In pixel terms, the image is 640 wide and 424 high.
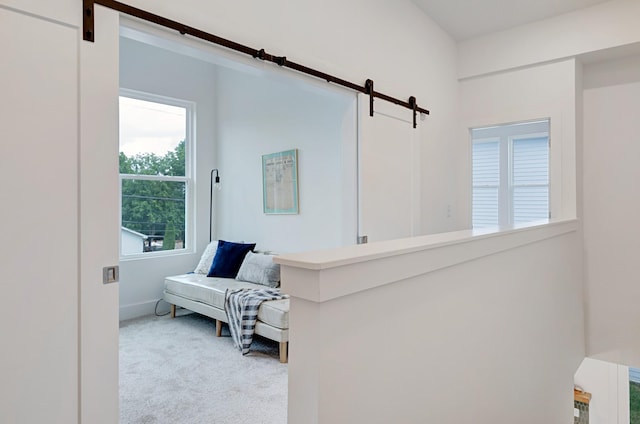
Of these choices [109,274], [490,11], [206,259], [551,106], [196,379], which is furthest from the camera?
[206,259]

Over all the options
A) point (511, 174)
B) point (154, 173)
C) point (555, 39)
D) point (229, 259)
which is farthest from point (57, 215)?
point (511, 174)

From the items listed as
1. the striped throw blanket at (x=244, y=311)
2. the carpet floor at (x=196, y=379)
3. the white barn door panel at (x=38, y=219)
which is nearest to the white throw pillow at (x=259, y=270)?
the striped throw blanket at (x=244, y=311)

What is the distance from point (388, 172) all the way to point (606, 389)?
4.32 m

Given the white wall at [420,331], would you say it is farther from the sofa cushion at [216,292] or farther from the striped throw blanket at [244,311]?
the striped throw blanket at [244,311]

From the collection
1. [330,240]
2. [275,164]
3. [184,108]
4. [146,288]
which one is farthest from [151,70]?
[330,240]

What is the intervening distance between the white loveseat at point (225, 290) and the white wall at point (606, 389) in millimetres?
4033

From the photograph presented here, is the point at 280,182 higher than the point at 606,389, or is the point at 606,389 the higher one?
the point at 280,182

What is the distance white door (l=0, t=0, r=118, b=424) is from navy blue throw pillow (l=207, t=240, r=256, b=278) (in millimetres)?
2660

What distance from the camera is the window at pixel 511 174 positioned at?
20.4 ft

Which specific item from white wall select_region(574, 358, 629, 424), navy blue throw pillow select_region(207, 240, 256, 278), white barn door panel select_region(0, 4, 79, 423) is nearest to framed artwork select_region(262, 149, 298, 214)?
navy blue throw pillow select_region(207, 240, 256, 278)

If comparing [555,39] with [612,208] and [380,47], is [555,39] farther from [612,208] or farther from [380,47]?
[380,47]

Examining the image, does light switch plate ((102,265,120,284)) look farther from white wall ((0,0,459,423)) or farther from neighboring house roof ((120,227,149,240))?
neighboring house roof ((120,227,149,240))

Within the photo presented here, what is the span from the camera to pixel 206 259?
452 centimetres

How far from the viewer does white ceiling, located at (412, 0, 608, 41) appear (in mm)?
3387
